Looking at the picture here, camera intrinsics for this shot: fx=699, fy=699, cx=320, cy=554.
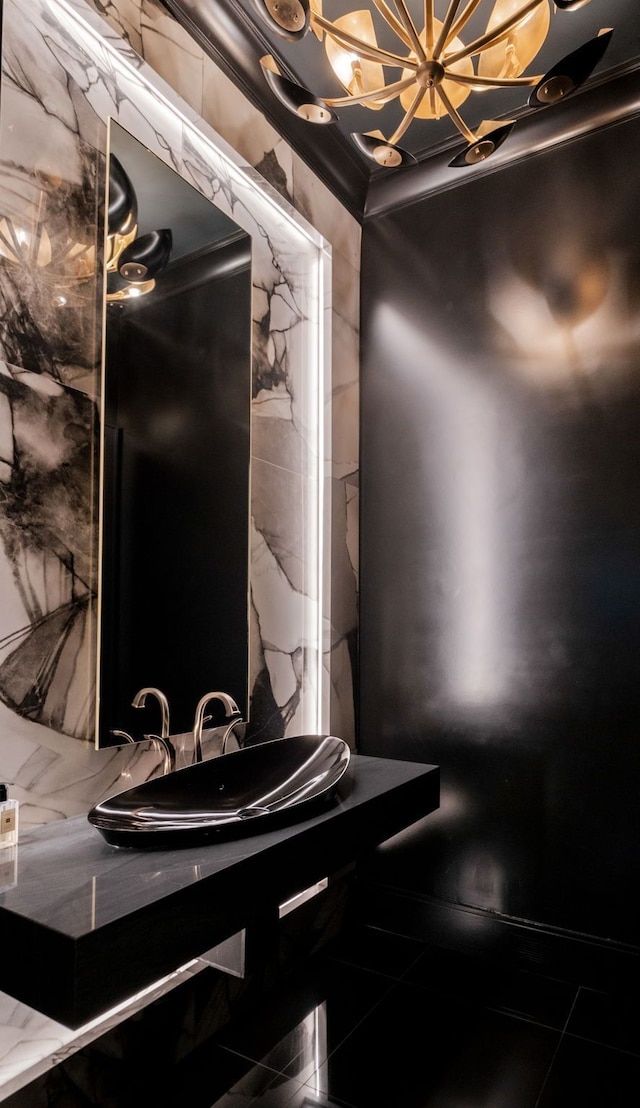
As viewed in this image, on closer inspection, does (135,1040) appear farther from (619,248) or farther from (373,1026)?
(619,248)

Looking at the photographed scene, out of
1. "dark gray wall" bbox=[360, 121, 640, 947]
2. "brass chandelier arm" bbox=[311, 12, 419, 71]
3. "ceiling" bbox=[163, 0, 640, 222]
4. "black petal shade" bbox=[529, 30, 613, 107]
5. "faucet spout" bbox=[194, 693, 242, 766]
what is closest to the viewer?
"black petal shade" bbox=[529, 30, 613, 107]

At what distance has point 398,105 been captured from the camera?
259 centimetres

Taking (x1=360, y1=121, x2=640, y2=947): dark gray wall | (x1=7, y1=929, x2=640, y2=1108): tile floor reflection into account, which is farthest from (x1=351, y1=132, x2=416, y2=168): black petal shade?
(x1=7, y1=929, x2=640, y2=1108): tile floor reflection

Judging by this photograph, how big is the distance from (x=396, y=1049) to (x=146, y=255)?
2299 millimetres

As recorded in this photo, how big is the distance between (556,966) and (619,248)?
2432 millimetres

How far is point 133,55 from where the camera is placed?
183 cm

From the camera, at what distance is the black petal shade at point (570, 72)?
58.4 inches

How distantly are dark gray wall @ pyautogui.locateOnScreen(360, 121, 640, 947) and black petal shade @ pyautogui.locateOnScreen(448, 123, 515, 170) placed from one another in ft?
2.83

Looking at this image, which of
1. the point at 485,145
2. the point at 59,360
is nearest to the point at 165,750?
the point at 59,360

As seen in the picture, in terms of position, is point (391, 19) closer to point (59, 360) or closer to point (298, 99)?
point (298, 99)

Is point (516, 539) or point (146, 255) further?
point (516, 539)

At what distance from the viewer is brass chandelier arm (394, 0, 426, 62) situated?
1.52 metres

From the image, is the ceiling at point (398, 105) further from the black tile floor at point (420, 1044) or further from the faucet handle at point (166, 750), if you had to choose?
the black tile floor at point (420, 1044)

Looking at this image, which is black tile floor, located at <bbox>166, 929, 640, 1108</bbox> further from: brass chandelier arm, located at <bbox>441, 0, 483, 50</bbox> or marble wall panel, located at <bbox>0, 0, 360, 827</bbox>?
brass chandelier arm, located at <bbox>441, 0, 483, 50</bbox>
